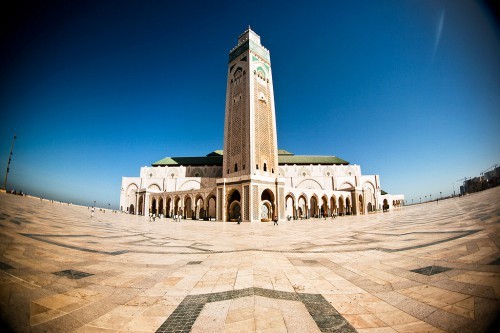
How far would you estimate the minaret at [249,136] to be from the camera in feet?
88.7

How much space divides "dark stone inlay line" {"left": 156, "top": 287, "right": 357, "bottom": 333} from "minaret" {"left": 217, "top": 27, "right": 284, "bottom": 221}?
75.5 feet

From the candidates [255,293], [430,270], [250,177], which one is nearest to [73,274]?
[255,293]

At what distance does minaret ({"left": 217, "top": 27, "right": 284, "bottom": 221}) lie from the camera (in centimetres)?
2703

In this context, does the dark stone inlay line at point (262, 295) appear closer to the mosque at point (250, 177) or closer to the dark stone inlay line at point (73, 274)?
the dark stone inlay line at point (73, 274)

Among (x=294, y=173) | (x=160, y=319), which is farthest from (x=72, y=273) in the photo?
(x=294, y=173)

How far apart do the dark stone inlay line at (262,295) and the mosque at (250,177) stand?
23054mm

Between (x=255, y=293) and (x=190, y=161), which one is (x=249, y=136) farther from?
(x=255, y=293)

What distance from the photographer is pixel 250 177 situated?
26297mm

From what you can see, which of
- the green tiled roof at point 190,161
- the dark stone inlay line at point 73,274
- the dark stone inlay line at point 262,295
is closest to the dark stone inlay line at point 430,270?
the dark stone inlay line at point 262,295

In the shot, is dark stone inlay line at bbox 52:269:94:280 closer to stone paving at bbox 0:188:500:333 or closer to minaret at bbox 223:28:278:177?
stone paving at bbox 0:188:500:333

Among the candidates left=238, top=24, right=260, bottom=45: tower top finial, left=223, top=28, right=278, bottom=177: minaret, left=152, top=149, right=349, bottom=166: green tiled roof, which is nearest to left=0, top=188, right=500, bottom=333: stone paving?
left=223, top=28, right=278, bottom=177: minaret

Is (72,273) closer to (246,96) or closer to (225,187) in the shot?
(225,187)

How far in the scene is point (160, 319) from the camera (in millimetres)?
1914

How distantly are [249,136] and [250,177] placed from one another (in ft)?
20.3
